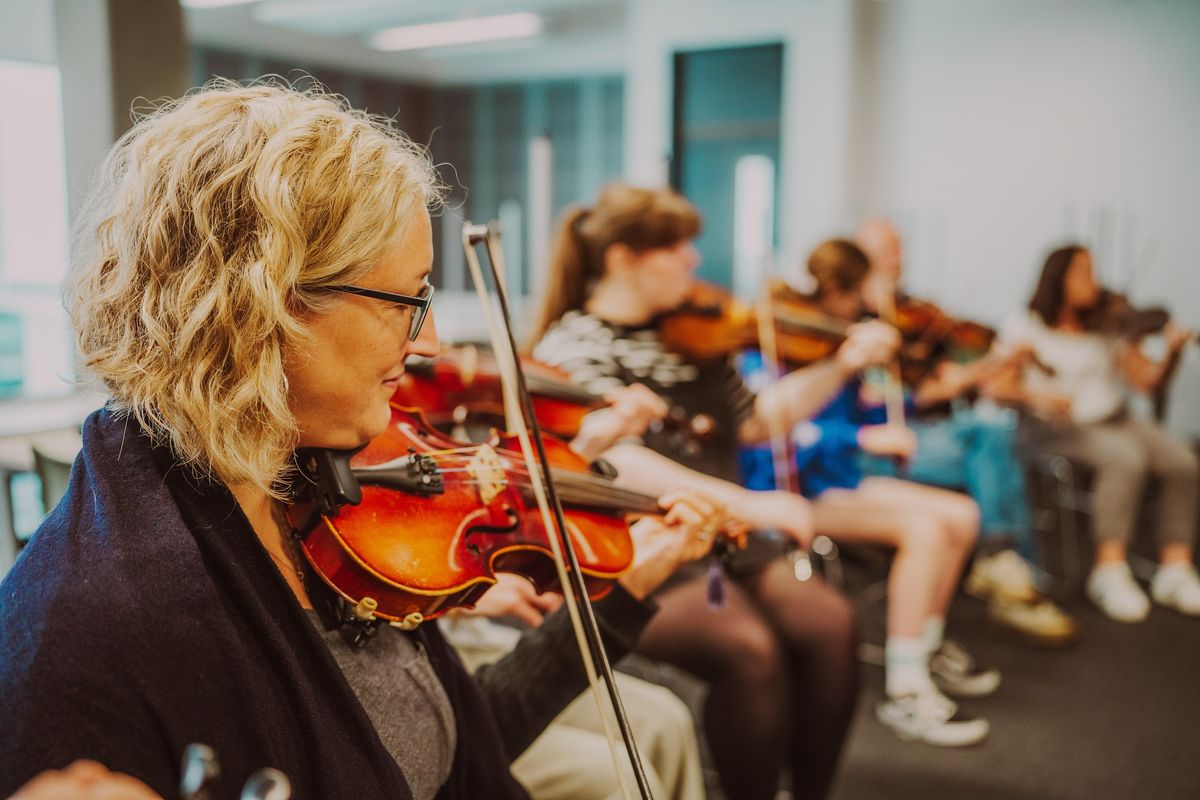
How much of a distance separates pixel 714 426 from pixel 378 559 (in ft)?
4.20

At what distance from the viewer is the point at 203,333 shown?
2.48ft

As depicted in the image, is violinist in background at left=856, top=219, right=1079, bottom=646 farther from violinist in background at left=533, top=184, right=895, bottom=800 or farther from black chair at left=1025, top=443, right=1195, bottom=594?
violinist in background at left=533, top=184, right=895, bottom=800

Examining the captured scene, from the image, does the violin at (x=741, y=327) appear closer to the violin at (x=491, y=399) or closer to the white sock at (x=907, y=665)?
the violin at (x=491, y=399)

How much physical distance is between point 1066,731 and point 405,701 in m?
2.11

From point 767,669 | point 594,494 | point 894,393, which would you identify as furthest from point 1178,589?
point 594,494

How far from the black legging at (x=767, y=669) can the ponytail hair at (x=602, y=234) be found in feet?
2.22

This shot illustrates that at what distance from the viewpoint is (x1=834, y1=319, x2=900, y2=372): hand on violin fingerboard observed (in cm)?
263

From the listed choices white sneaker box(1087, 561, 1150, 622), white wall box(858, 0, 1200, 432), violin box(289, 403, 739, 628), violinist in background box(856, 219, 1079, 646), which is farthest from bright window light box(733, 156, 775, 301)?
violin box(289, 403, 739, 628)

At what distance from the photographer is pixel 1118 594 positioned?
332 cm

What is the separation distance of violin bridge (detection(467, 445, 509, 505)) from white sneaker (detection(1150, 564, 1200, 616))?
3.05m

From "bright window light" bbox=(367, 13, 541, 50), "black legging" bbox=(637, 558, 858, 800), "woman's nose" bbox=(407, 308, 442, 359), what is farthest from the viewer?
"bright window light" bbox=(367, 13, 541, 50)

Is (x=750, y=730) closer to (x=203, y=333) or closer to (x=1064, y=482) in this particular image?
(x=203, y=333)

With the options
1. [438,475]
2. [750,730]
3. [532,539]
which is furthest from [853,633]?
[438,475]

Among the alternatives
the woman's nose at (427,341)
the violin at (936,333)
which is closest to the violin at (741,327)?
the violin at (936,333)
